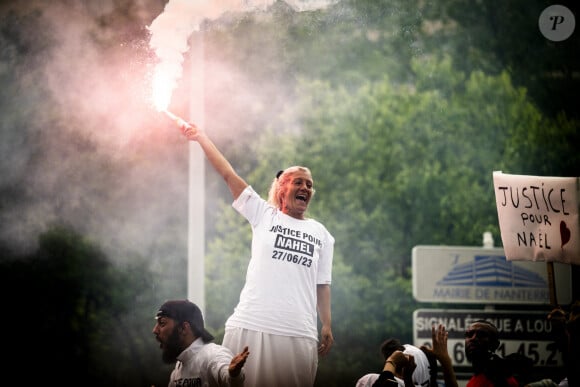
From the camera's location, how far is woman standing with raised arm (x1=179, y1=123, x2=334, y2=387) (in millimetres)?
4305

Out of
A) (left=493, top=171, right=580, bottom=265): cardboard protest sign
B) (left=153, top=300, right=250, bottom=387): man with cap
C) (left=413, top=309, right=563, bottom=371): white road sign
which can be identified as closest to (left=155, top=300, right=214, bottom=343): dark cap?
(left=153, top=300, right=250, bottom=387): man with cap

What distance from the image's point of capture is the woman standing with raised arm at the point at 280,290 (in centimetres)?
430

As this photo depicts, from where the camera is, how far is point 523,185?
4.86m

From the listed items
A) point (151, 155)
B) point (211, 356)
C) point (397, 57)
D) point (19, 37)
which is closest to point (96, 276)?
point (151, 155)

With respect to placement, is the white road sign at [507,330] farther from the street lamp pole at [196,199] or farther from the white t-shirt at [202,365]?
the white t-shirt at [202,365]

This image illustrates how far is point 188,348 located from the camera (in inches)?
161

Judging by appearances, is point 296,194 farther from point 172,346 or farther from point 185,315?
point 172,346

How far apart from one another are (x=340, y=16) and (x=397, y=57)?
2.38 meters

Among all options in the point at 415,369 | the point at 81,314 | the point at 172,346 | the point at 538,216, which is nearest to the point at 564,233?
the point at 538,216

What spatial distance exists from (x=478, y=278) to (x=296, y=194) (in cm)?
399

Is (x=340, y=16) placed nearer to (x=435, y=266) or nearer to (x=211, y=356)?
(x=435, y=266)

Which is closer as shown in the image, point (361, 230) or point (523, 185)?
point (523, 185)

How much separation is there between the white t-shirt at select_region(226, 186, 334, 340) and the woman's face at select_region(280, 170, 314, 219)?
0.15ft

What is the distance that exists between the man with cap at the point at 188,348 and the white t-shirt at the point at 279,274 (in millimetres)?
279
